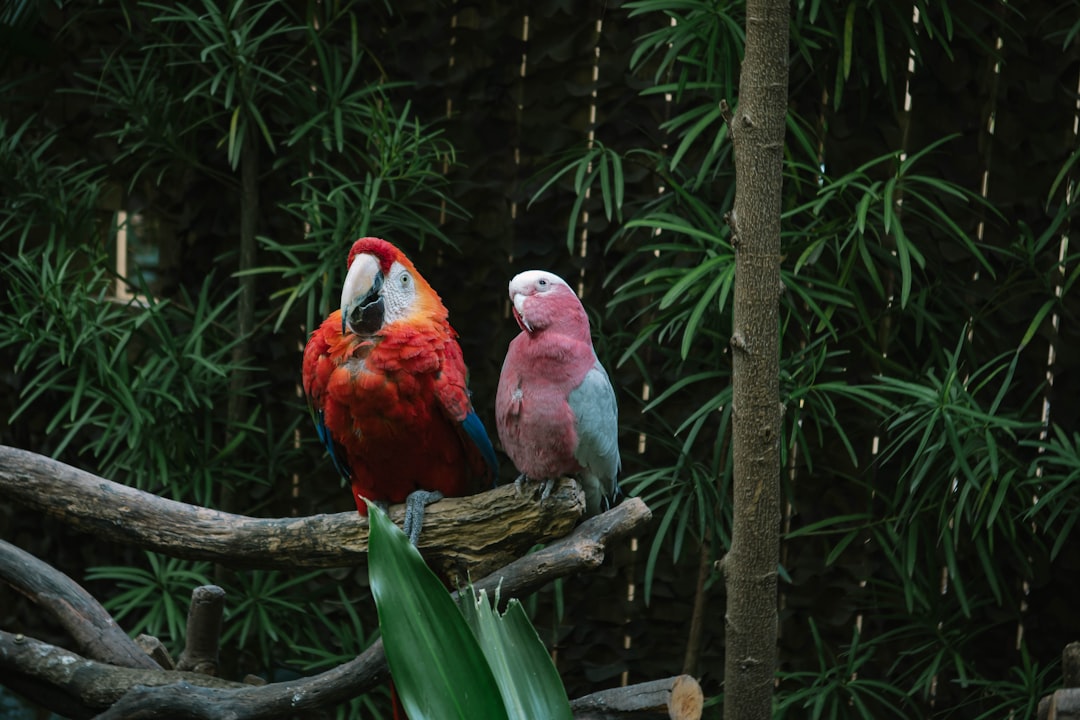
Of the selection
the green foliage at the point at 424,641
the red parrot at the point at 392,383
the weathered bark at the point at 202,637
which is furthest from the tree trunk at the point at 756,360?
the weathered bark at the point at 202,637

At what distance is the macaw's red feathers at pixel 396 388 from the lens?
4.62ft

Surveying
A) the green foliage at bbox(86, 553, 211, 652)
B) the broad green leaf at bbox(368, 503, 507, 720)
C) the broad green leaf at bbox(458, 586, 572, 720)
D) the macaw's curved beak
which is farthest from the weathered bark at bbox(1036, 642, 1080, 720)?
the green foliage at bbox(86, 553, 211, 652)

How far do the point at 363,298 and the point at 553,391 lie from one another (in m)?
0.30

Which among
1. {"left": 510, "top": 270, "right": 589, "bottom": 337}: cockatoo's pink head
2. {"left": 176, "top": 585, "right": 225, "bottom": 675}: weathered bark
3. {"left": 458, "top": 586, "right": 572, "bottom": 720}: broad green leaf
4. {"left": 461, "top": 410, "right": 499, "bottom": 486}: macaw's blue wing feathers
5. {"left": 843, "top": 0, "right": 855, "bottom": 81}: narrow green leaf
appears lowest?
{"left": 176, "top": 585, "right": 225, "bottom": 675}: weathered bark

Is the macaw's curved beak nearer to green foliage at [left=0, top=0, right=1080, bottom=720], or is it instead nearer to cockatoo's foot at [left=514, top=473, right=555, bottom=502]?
cockatoo's foot at [left=514, top=473, right=555, bottom=502]

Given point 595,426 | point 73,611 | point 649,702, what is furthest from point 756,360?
point 73,611

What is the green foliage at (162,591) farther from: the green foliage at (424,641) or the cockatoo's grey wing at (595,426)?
the green foliage at (424,641)

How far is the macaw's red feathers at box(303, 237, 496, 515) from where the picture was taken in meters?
1.41

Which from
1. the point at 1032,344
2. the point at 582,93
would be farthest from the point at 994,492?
the point at 582,93

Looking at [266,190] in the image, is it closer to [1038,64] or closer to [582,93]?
[582,93]

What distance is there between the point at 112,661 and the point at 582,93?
4.91ft

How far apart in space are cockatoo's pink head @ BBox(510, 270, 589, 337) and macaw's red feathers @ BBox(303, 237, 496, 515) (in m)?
0.15

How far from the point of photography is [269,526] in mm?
1478

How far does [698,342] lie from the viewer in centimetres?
212
